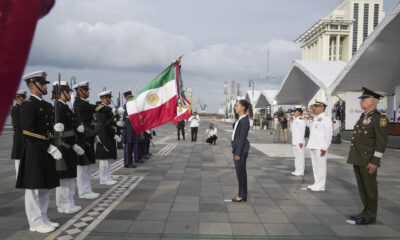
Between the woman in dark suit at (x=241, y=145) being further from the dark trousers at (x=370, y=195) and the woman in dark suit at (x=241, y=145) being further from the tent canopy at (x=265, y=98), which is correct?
the tent canopy at (x=265, y=98)

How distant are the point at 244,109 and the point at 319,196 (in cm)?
263

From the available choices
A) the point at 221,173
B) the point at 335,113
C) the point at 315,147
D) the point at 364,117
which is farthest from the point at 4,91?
the point at 335,113

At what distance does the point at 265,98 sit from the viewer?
52.2 meters

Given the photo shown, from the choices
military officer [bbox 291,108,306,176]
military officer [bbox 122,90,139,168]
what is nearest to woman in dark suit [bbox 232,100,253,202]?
military officer [bbox 291,108,306,176]

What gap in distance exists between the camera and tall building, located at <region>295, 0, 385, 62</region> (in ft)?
296

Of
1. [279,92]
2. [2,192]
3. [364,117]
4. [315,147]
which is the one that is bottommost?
[2,192]

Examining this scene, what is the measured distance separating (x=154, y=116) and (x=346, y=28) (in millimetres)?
98657

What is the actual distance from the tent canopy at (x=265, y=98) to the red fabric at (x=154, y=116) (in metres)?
39.5

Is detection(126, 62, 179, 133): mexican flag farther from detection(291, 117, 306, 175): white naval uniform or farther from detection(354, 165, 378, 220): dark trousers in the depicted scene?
detection(354, 165, 378, 220): dark trousers

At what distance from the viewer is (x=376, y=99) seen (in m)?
5.30

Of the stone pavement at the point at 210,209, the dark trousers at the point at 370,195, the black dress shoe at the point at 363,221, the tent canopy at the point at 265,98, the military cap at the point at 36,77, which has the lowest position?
the stone pavement at the point at 210,209

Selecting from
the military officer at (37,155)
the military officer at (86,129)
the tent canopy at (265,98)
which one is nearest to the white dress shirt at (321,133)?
the military officer at (86,129)

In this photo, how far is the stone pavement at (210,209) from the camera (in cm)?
464

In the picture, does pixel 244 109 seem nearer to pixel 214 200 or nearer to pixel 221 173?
pixel 214 200
